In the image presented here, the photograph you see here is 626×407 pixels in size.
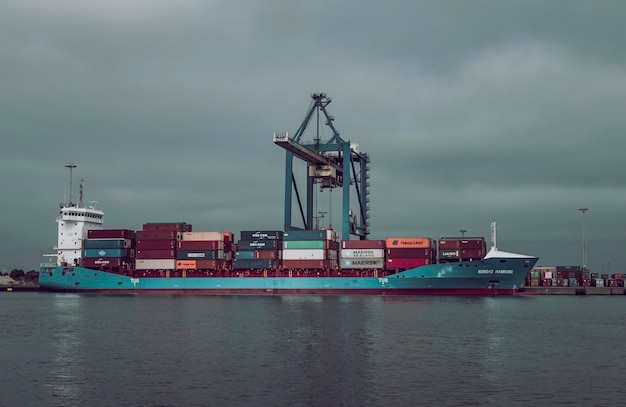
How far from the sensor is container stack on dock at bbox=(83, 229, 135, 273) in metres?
87.6

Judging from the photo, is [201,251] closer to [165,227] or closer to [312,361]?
[165,227]

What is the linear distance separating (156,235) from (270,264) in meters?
17.1

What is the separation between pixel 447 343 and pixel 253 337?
11.9 metres

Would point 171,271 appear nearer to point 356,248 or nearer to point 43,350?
point 356,248

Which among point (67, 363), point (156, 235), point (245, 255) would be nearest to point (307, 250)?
point (245, 255)

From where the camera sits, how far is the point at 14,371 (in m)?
27.2

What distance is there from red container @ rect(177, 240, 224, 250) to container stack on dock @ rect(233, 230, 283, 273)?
309 centimetres

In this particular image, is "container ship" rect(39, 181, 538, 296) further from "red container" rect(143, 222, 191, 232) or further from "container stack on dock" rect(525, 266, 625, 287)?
"container stack on dock" rect(525, 266, 625, 287)

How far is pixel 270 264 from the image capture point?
271 feet

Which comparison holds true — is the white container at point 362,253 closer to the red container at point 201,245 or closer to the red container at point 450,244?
the red container at point 450,244

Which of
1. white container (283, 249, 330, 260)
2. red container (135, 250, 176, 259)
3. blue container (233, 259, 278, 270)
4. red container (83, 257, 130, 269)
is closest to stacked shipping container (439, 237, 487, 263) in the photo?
white container (283, 249, 330, 260)

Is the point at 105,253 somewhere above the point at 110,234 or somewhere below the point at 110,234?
below

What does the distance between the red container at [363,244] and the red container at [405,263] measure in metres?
2.62

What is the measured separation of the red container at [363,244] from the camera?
81.7m
